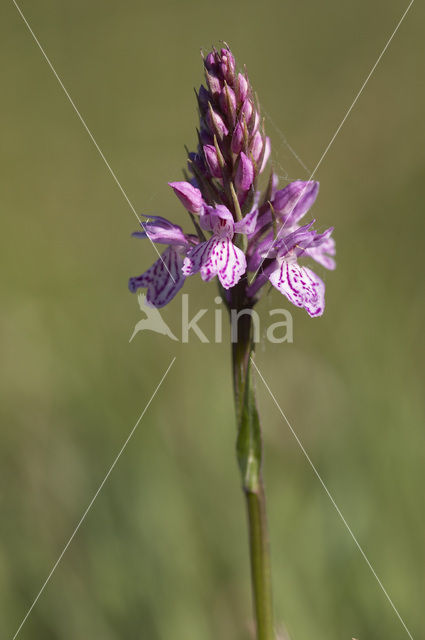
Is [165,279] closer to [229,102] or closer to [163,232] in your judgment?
[163,232]

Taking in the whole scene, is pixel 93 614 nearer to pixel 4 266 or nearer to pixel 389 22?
pixel 4 266

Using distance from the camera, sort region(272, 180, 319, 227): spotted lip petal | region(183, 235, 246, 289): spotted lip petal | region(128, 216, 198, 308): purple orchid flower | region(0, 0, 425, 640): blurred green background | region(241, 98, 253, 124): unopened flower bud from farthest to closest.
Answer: region(0, 0, 425, 640): blurred green background, region(128, 216, 198, 308): purple orchid flower, region(272, 180, 319, 227): spotted lip petal, region(241, 98, 253, 124): unopened flower bud, region(183, 235, 246, 289): spotted lip petal

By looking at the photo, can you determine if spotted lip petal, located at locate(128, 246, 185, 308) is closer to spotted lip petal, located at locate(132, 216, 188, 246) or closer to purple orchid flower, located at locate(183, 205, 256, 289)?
spotted lip petal, located at locate(132, 216, 188, 246)

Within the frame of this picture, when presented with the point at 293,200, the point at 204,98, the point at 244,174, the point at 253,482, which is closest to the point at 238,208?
the point at 244,174

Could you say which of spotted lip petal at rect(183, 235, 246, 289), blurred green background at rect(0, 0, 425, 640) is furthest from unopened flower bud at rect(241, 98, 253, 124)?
blurred green background at rect(0, 0, 425, 640)

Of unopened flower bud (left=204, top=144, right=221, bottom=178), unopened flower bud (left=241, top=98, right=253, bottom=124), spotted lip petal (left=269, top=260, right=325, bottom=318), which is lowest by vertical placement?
spotted lip petal (left=269, top=260, right=325, bottom=318)
